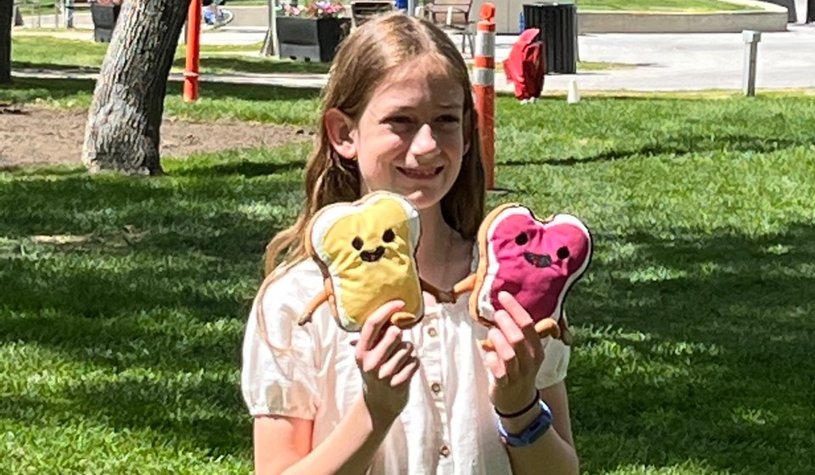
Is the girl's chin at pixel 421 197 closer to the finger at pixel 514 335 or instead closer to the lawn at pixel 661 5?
the finger at pixel 514 335

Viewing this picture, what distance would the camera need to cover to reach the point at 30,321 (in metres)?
6.41

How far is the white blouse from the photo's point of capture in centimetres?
251

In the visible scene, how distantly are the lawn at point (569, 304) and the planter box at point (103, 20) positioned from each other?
1735 centimetres

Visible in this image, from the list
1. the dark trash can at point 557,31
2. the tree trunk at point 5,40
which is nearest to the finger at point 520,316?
the tree trunk at point 5,40

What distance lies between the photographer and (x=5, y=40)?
1750cm

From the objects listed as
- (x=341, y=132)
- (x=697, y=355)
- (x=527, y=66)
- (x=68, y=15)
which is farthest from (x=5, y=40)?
(x=68, y=15)

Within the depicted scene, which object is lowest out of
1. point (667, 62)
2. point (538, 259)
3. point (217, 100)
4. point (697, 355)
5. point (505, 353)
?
point (697, 355)

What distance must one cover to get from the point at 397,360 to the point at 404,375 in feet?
0.07

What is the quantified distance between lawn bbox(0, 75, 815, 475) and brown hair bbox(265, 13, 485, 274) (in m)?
2.28

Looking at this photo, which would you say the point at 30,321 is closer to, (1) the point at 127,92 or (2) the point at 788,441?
(2) the point at 788,441

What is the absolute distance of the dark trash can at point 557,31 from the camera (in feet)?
67.8

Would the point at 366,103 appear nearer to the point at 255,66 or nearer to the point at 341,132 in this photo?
the point at 341,132

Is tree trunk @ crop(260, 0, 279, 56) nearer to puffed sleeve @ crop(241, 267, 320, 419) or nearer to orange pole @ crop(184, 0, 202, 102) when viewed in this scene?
orange pole @ crop(184, 0, 202, 102)

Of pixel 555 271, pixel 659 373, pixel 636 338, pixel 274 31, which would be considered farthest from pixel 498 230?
pixel 274 31
